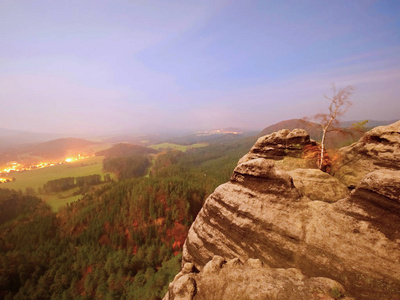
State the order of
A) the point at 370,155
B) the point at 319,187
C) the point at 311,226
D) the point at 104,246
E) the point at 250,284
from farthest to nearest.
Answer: the point at 104,246 → the point at 370,155 → the point at 319,187 → the point at 311,226 → the point at 250,284

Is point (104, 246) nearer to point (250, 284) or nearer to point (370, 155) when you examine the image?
point (250, 284)

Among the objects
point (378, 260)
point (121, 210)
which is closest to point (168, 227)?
point (121, 210)

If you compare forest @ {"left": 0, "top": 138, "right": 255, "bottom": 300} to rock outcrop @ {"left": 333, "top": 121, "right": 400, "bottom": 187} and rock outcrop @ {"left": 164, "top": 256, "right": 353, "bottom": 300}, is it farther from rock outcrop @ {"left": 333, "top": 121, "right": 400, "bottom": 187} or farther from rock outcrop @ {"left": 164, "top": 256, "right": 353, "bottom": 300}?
rock outcrop @ {"left": 333, "top": 121, "right": 400, "bottom": 187}

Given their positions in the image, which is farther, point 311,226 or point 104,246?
point 104,246

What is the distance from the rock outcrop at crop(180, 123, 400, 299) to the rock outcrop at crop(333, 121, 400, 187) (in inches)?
6.7

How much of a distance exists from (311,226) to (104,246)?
65854 millimetres

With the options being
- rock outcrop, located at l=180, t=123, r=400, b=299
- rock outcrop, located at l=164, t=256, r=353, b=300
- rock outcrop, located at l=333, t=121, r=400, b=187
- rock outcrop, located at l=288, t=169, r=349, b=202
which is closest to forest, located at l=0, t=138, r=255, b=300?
rock outcrop, located at l=164, t=256, r=353, b=300

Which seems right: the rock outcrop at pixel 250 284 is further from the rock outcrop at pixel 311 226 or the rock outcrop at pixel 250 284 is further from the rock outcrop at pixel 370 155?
the rock outcrop at pixel 370 155

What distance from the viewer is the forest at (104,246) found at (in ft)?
123

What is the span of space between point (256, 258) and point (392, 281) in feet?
22.3

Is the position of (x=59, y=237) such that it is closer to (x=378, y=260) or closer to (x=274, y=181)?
(x=274, y=181)

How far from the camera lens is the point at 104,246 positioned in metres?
55.0

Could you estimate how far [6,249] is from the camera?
61.4 meters

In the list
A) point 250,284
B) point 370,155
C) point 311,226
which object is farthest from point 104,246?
point 370,155
